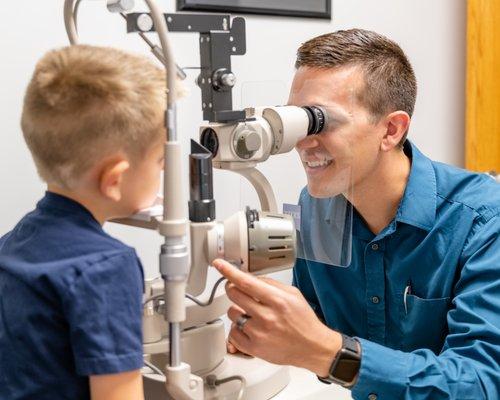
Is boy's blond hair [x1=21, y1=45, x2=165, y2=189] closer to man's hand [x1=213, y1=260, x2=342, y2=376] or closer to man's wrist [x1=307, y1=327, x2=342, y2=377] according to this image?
man's hand [x1=213, y1=260, x2=342, y2=376]

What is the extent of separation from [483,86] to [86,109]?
2.11 metres

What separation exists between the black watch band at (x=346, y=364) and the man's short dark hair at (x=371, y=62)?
0.49 metres

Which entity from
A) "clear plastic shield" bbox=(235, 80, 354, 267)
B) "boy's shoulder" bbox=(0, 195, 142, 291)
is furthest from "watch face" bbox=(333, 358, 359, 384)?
"boy's shoulder" bbox=(0, 195, 142, 291)

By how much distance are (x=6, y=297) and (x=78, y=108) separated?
25cm

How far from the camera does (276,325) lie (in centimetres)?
101

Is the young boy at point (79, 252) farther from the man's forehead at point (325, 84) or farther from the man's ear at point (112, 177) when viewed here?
the man's forehead at point (325, 84)

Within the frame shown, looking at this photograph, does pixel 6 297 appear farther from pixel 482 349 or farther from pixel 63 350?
pixel 482 349

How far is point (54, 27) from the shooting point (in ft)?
4.82

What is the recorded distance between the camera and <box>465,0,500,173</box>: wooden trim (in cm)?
251

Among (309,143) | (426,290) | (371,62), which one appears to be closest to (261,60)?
(371,62)

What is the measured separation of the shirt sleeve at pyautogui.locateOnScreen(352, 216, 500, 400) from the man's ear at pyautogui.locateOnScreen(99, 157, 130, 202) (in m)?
0.54

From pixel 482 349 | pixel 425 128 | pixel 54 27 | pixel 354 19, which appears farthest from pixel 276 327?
pixel 425 128

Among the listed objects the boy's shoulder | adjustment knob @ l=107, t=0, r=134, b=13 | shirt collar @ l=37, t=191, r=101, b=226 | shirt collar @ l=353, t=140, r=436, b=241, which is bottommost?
shirt collar @ l=353, t=140, r=436, b=241

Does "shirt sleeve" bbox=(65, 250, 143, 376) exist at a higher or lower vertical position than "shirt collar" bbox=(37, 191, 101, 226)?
lower
